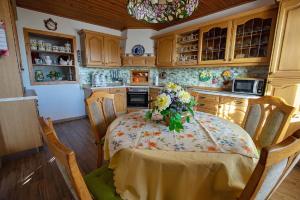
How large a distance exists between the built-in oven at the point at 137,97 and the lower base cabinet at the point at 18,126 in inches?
89.7

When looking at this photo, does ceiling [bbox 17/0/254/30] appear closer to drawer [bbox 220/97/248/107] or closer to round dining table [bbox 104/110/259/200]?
drawer [bbox 220/97/248/107]

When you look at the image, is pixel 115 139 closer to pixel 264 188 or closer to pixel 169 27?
pixel 264 188

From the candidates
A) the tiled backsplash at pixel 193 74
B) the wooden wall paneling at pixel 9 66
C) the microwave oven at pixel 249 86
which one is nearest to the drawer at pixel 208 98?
the microwave oven at pixel 249 86

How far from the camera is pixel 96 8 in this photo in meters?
2.95

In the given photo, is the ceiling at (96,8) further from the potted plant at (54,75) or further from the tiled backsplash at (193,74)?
the potted plant at (54,75)

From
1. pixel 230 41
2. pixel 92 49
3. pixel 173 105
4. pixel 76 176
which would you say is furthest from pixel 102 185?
pixel 92 49

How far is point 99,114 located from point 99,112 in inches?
0.9

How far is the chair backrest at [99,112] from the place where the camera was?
159 centimetres

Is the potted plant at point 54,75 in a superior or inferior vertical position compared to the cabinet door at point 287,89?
superior

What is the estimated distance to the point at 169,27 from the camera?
156 inches

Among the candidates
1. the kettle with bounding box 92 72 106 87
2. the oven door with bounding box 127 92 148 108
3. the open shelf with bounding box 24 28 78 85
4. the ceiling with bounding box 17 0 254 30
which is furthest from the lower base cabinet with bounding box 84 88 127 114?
the ceiling with bounding box 17 0 254 30

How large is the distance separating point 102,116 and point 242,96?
2270 millimetres

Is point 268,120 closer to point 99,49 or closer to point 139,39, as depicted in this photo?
point 139,39

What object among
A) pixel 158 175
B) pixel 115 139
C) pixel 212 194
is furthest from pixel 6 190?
pixel 212 194
